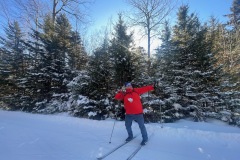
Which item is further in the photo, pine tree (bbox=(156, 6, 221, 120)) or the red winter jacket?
pine tree (bbox=(156, 6, 221, 120))

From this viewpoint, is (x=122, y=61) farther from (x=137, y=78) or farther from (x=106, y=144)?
(x=106, y=144)

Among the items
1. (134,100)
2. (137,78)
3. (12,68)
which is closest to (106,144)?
(134,100)

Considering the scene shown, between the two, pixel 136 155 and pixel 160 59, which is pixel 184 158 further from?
pixel 160 59

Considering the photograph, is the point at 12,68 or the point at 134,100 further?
the point at 12,68

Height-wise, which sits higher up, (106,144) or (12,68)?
(12,68)

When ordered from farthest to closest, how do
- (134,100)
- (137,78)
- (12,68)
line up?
(12,68), (137,78), (134,100)

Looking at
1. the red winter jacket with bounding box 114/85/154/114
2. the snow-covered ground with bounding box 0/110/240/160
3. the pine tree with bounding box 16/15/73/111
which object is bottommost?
the snow-covered ground with bounding box 0/110/240/160

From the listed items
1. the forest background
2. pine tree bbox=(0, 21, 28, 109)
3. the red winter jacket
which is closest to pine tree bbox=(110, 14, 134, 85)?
the forest background

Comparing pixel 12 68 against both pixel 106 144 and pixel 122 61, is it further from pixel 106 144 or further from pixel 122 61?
pixel 106 144

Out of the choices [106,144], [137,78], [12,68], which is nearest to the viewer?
[106,144]

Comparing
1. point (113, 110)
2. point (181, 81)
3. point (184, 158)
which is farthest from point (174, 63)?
point (184, 158)

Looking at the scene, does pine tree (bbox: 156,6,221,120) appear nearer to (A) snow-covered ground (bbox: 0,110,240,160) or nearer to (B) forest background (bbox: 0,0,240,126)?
(B) forest background (bbox: 0,0,240,126)

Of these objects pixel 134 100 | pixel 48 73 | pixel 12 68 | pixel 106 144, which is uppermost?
pixel 12 68

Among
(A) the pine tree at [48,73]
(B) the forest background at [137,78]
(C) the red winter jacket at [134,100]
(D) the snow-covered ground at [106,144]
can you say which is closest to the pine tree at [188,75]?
(B) the forest background at [137,78]
